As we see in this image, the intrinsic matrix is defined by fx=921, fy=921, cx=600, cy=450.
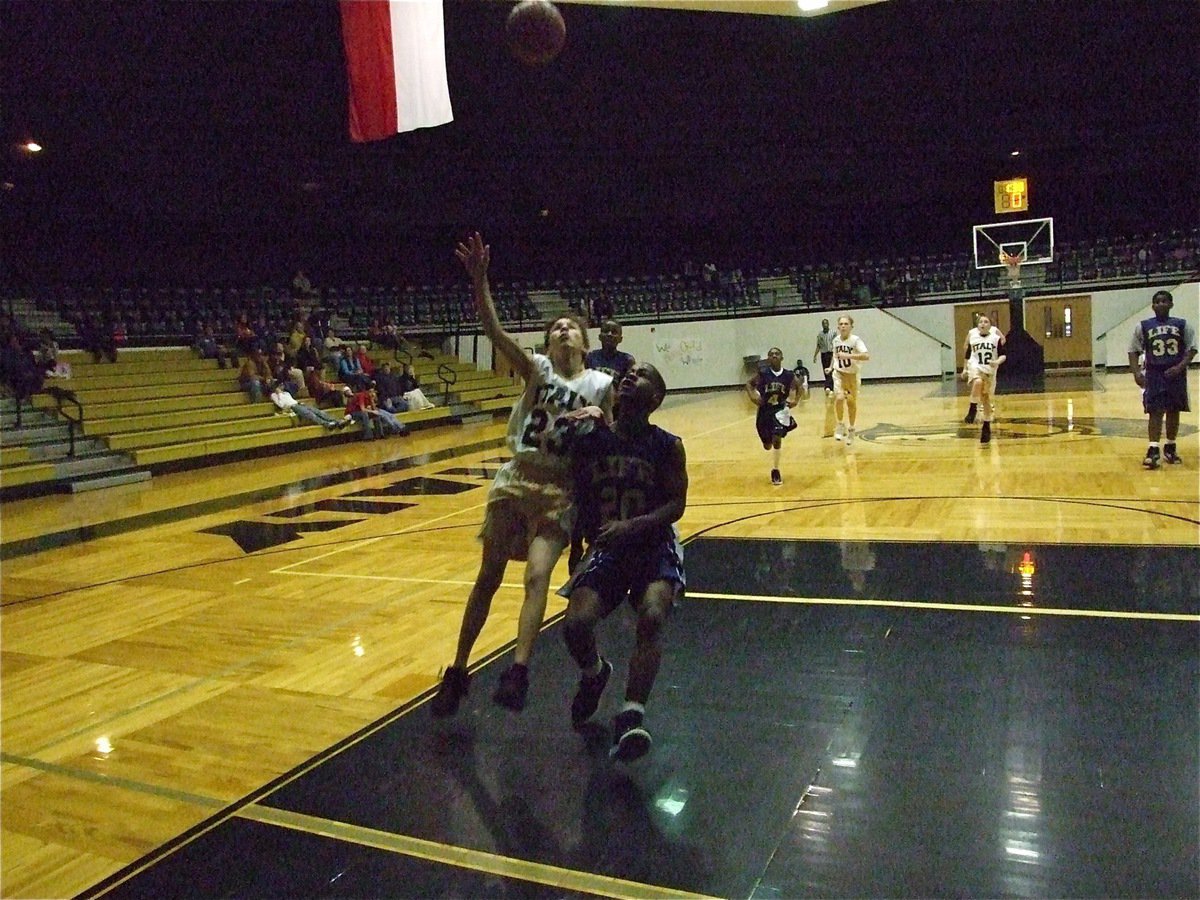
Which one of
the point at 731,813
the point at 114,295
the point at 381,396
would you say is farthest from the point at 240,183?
the point at 731,813

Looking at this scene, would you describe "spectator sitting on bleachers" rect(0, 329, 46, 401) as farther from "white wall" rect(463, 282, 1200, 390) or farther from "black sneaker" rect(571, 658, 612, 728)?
"black sneaker" rect(571, 658, 612, 728)

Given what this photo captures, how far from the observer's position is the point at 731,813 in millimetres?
2773

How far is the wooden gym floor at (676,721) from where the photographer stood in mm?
2549

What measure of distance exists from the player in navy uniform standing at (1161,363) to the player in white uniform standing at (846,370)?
3.09m

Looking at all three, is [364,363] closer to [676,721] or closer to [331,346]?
[331,346]

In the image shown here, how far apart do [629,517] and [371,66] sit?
6.47 metres

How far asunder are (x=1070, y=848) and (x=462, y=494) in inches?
299

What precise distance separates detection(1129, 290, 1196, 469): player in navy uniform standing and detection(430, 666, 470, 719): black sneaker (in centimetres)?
706

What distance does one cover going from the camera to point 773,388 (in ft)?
28.8

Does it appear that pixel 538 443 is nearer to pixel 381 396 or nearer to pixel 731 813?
pixel 731 813

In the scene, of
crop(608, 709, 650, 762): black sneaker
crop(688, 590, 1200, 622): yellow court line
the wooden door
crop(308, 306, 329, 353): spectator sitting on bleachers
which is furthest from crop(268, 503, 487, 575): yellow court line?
the wooden door

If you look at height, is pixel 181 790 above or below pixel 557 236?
below

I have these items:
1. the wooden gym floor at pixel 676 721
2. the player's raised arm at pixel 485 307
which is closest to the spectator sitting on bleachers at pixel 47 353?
the wooden gym floor at pixel 676 721

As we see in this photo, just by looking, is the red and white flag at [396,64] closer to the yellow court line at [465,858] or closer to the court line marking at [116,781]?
the court line marking at [116,781]
